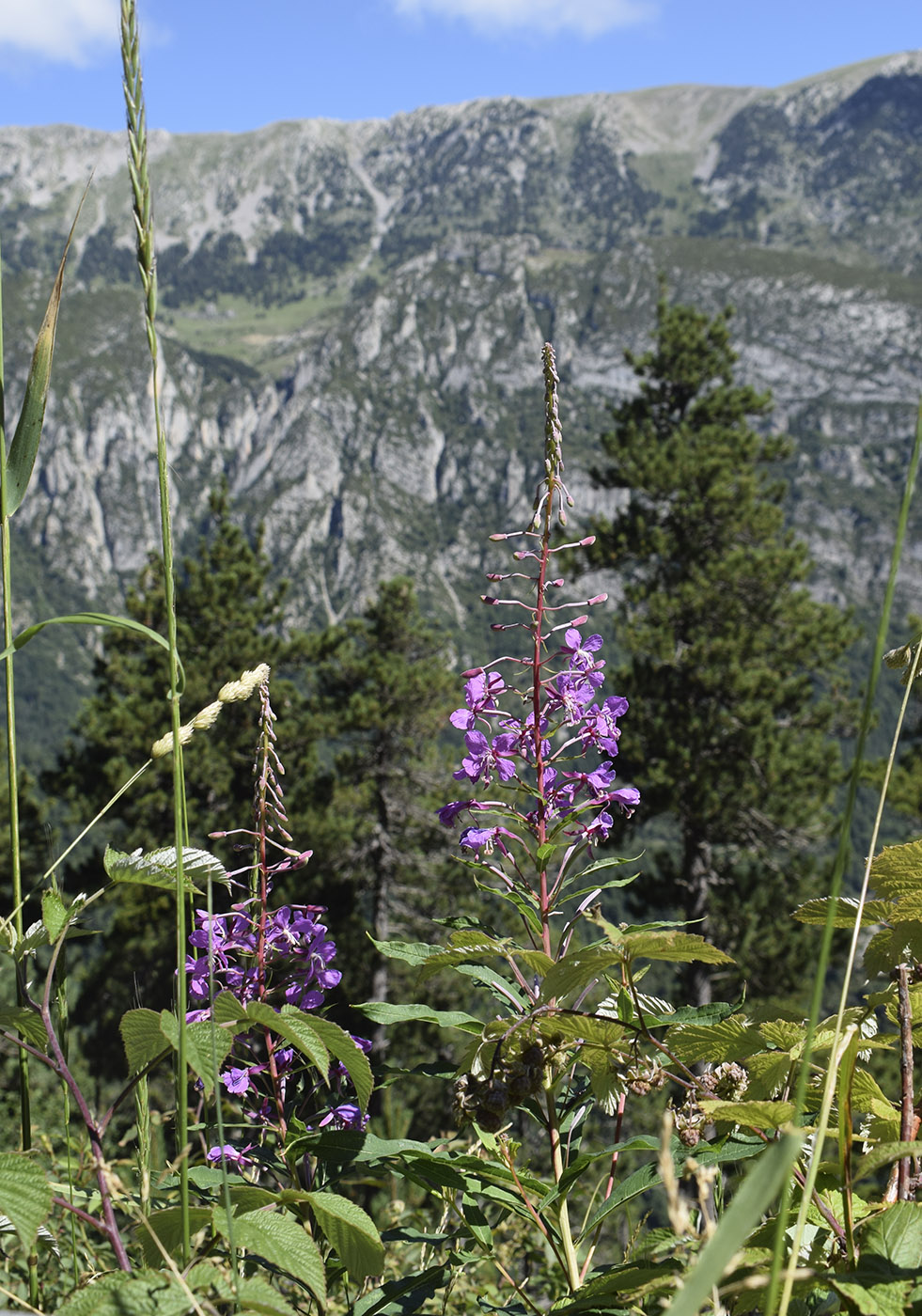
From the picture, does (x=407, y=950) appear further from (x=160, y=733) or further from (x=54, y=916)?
(x=160, y=733)

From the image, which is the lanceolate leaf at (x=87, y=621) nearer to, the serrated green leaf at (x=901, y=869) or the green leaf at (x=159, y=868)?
the green leaf at (x=159, y=868)

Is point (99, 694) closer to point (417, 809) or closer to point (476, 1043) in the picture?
point (417, 809)

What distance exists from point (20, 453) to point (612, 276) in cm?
20457

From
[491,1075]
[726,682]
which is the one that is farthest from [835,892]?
[726,682]

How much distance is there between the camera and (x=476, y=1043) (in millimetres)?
1242

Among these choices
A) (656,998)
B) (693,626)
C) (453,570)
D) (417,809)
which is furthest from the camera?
(453,570)

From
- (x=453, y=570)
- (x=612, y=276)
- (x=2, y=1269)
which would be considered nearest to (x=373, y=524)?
(x=453, y=570)

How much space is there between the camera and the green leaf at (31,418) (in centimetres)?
102

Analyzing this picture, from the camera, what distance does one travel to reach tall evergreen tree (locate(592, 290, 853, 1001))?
1393 centimetres

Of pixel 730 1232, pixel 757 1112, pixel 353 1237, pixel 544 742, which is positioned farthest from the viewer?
pixel 544 742

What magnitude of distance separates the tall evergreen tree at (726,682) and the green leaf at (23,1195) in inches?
513

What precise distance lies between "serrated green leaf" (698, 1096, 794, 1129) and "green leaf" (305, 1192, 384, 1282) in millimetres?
373

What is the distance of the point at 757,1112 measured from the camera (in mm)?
896

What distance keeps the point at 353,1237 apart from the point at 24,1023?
42 cm
